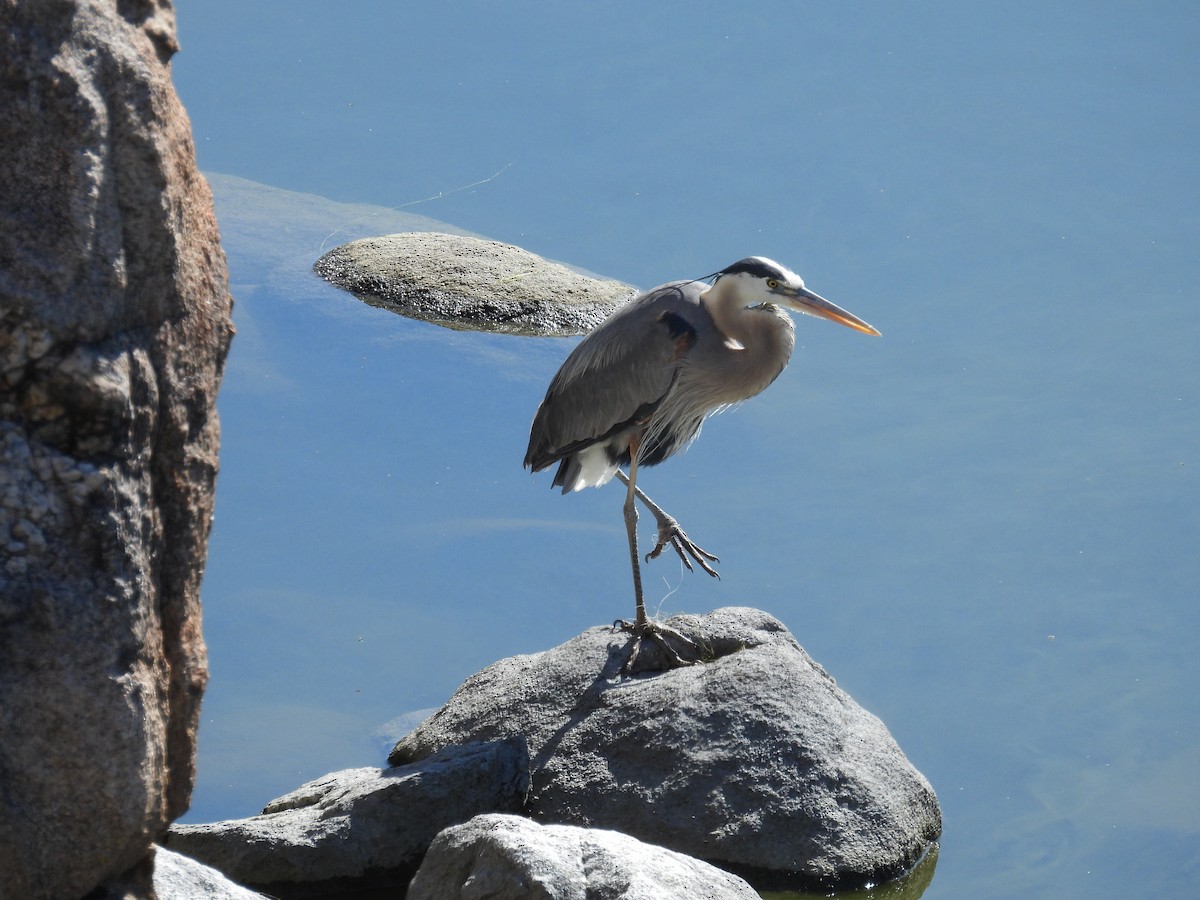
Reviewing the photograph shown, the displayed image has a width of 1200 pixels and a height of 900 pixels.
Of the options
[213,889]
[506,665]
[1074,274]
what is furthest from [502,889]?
[1074,274]

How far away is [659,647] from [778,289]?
3.99 ft

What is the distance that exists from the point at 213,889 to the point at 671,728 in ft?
5.45

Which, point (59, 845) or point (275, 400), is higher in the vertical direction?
point (275, 400)

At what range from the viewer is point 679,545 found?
17.2 ft

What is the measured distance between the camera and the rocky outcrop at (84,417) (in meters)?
2.20

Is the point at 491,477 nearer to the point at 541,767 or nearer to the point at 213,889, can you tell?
the point at 541,767

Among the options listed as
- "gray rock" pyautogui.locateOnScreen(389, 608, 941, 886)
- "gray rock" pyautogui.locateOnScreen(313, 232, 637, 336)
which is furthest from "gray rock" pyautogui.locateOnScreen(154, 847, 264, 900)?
"gray rock" pyautogui.locateOnScreen(313, 232, 637, 336)

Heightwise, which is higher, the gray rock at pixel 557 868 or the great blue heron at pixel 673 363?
the great blue heron at pixel 673 363

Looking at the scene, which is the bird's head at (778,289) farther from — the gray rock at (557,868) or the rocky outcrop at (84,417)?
the rocky outcrop at (84,417)

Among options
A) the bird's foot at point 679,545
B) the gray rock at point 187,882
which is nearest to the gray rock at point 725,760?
the bird's foot at point 679,545

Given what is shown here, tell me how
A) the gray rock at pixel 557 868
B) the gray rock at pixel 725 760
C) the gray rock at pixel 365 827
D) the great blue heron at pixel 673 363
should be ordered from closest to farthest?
the gray rock at pixel 557 868
the gray rock at pixel 365 827
the gray rock at pixel 725 760
the great blue heron at pixel 673 363

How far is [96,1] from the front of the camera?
2.27 meters

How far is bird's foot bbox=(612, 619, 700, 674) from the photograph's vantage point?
4668 mm

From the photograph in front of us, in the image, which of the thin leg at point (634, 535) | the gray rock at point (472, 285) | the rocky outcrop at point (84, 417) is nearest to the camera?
the rocky outcrop at point (84, 417)
